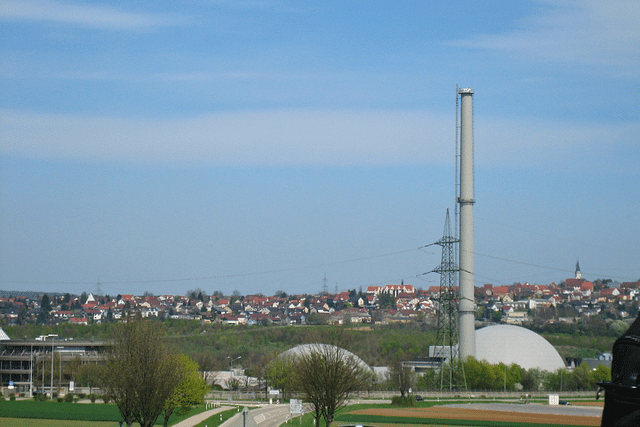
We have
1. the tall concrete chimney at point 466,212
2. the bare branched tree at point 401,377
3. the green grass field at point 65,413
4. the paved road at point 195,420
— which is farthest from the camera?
the tall concrete chimney at point 466,212

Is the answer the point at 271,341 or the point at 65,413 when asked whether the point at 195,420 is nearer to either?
the point at 65,413

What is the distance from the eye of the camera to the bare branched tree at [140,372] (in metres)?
35.6

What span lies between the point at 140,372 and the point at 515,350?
94.4 m

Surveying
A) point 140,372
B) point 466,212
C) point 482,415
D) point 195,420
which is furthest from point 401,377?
point 140,372

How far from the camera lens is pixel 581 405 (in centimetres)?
7950

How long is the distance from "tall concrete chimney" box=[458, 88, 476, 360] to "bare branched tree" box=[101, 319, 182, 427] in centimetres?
6872

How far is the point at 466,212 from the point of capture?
10106cm

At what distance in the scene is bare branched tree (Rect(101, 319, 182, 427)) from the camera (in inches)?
1401

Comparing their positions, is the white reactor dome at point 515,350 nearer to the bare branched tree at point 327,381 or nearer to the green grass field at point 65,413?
the green grass field at point 65,413

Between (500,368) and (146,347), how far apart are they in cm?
7915

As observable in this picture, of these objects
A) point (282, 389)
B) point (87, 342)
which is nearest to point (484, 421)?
point (282, 389)

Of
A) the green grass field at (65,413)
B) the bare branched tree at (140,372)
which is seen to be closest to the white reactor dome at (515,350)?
the green grass field at (65,413)

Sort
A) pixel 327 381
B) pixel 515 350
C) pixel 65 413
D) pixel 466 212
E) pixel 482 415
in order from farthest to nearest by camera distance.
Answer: pixel 515 350
pixel 466 212
pixel 482 415
pixel 65 413
pixel 327 381

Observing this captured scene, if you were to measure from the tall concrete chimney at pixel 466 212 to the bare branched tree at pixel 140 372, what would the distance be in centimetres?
6872
